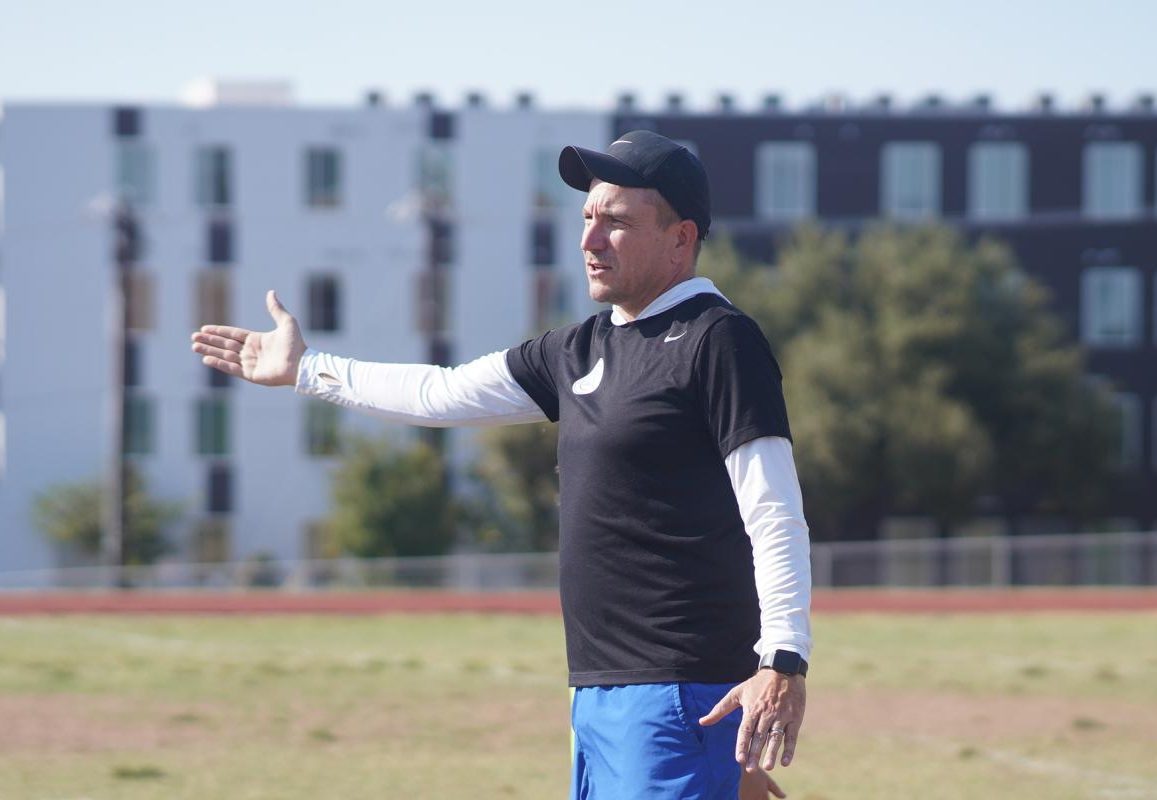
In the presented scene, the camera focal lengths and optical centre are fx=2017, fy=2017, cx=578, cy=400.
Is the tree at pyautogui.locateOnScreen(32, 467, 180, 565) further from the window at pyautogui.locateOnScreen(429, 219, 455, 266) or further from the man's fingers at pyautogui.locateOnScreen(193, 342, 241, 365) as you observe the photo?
the man's fingers at pyautogui.locateOnScreen(193, 342, 241, 365)

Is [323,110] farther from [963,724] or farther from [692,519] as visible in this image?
[692,519]

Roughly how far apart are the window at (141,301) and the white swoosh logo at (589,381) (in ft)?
168

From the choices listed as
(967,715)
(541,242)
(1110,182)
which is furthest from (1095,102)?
(967,715)

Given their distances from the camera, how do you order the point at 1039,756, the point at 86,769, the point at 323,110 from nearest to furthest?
the point at 86,769, the point at 1039,756, the point at 323,110

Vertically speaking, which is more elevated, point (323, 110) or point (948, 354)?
point (323, 110)

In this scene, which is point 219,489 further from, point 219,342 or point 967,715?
point 219,342

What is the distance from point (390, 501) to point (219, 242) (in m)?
9.46

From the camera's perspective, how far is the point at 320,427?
5447 centimetres

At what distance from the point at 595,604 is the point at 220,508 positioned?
50523 millimetres

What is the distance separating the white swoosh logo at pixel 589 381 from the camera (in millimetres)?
4945

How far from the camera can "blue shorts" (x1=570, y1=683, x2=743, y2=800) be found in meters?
4.70

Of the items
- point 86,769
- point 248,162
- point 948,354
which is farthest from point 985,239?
point 86,769

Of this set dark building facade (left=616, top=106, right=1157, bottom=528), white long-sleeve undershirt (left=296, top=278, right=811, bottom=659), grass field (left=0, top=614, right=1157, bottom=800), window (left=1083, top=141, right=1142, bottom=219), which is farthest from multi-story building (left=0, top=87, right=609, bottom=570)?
white long-sleeve undershirt (left=296, top=278, right=811, bottom=659)

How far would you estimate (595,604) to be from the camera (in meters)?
4.91
